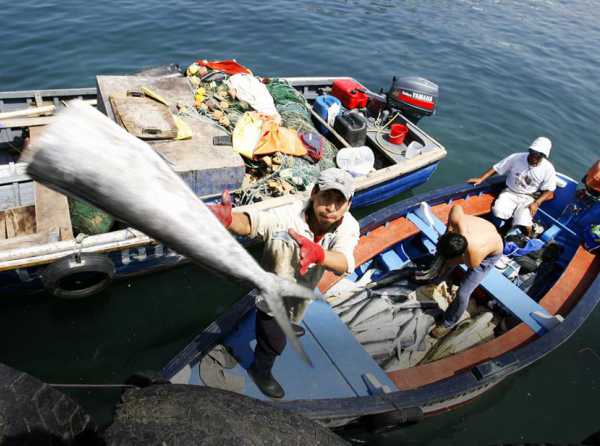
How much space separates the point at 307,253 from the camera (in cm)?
296

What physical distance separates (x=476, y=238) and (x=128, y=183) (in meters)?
4.33

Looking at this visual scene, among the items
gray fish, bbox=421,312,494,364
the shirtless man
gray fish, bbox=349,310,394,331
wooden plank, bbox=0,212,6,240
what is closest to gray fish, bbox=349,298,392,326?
gray fish, bbox=349,310,394,331

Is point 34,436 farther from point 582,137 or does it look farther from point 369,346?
point 582,137

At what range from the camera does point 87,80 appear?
40.0ft

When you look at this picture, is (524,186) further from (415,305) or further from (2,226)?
(2,226)

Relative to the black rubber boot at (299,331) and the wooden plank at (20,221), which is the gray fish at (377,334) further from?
the wooden plank at (20,221)

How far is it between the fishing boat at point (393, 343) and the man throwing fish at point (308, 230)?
134 centimetres

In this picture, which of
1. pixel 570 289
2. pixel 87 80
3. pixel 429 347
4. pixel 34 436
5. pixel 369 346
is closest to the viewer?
pixel 34 436

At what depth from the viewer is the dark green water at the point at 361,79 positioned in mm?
5961

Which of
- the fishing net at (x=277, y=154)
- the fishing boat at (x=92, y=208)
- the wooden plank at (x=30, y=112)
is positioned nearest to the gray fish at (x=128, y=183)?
the fishing boat at (x=92, y=208)

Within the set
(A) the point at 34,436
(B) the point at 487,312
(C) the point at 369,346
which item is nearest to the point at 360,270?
(C) the point at 369,346

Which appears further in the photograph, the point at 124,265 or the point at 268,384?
the point at 124,265

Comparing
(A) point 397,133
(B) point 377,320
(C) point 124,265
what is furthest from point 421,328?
(A) point 397,133

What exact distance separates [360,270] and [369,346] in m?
1.58
